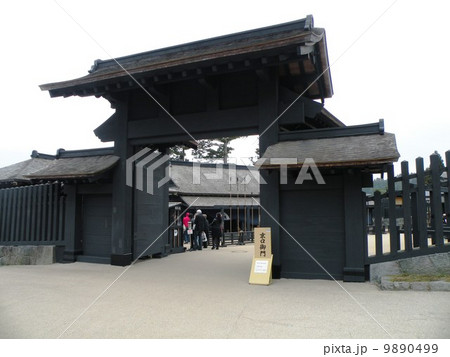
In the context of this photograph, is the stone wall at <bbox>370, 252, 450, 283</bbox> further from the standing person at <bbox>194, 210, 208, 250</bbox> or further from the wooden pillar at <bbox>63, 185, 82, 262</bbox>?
the wooden pillar at <bbox>63, 185, 82, 262</bbox>

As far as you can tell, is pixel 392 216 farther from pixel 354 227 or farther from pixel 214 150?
pixel 214 150

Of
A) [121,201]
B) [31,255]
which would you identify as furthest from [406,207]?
[31,255]

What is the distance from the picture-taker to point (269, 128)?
8.02 metres

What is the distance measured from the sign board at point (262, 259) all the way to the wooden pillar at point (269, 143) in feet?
1.07

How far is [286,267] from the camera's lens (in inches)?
303

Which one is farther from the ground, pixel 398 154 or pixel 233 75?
pixel 233 75

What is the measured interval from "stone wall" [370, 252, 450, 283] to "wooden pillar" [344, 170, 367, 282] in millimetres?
296

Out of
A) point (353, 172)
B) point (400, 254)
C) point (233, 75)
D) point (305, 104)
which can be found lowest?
point (400, 254)

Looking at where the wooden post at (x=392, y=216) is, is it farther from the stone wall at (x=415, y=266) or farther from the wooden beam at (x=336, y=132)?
the wooden beam at (x=336, y=132)

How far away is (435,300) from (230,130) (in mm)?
5528

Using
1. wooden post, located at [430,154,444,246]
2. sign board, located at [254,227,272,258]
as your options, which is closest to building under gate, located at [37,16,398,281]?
sign board, located at [254,227,272,258]

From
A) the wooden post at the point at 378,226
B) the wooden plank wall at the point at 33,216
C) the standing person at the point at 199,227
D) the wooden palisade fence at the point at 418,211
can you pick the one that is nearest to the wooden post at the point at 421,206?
the wooden palisade fence at the point at 418,211

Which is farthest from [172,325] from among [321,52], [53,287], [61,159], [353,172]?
[61,159]

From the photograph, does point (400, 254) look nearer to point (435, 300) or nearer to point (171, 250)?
point (435, 300)
